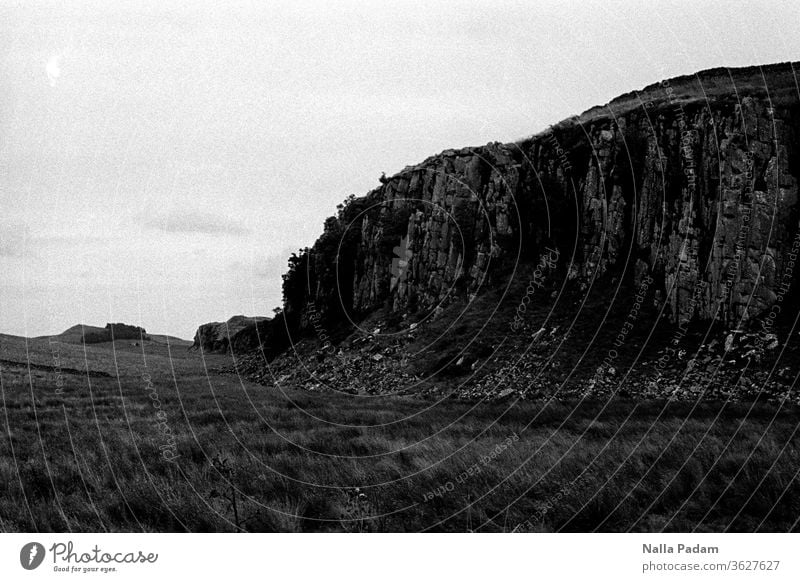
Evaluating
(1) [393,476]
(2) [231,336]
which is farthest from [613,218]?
(2) [231,336]

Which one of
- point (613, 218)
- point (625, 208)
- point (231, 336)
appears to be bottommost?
point (231, 336)

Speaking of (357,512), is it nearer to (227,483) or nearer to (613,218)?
(227,483)

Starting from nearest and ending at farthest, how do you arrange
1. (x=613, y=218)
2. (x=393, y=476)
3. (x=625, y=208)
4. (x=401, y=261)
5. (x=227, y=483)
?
(x=227, y=483) < (x=393, y=476) < (x=625, y=208) < (x=613, y=218) < (x=401, y=261)

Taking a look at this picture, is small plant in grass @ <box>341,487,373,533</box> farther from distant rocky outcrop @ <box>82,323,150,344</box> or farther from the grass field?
distant rocky outcrop @ <box>82,323,150,344</box>

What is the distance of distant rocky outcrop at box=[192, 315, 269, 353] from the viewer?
185 ft

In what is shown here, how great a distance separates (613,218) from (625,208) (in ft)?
2.35

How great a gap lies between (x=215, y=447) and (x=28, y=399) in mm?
9148

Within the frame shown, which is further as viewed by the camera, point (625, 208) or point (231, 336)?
point (231, 336)

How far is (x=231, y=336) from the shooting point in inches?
2589

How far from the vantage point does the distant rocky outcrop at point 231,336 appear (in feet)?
185
